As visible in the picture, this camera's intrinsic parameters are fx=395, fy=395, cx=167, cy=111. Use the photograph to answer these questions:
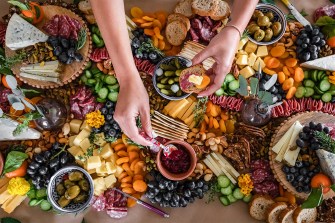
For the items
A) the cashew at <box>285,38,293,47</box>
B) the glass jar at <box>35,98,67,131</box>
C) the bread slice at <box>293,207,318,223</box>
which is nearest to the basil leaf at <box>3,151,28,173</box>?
the glass jar at <box>35,98,67,131</box>

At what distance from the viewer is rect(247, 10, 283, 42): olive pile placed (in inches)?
68.1

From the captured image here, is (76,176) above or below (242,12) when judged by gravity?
below

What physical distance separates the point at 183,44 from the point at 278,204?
2.60 ft

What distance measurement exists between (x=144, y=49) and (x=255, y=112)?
54cm

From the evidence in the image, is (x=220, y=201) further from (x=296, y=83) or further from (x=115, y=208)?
(x=296, y=83)

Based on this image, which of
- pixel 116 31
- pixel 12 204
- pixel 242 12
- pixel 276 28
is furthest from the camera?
pixel 276 28

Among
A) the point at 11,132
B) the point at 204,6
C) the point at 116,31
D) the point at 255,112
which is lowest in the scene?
the point at 11,132

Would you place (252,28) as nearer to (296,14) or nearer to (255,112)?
(296,14)

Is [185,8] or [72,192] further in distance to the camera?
[185,8]

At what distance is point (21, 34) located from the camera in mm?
1644

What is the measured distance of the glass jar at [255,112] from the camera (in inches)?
63.4

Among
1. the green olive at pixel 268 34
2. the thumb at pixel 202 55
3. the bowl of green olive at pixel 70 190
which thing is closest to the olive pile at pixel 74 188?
the bowl of green olive at pixel 70 190

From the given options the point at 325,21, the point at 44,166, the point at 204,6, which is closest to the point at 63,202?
the point at 44,166

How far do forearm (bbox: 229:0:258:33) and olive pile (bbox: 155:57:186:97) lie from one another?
15.7 inches
